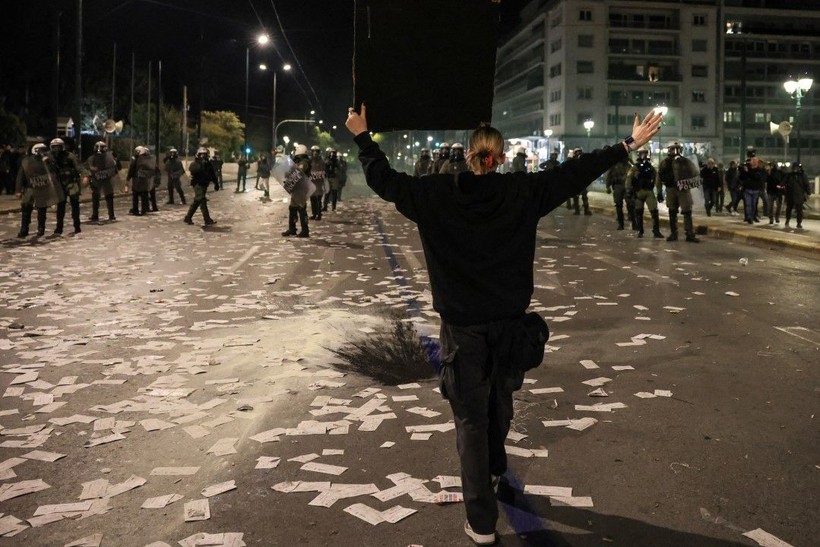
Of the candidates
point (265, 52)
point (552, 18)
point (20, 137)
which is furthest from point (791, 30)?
point (20, 137)

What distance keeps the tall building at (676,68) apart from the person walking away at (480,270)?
82113mm

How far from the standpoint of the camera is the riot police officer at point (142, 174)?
23141 millimetres

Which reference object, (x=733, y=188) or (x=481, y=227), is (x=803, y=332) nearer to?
(x=481, y=227)

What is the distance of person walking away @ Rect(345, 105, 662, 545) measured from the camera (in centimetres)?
360

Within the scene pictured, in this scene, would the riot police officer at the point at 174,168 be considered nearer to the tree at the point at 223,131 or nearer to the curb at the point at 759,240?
the curb at the point at 759,240

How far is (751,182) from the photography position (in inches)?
890

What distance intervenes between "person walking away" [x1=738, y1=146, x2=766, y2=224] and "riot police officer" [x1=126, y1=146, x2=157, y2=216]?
16.1 m

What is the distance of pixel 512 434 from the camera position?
514 centimetres

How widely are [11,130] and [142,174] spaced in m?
19.5

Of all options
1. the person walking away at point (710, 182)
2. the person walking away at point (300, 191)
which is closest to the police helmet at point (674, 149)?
the person walking away at point (300, 191)

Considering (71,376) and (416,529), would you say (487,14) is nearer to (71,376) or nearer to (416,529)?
(416,529)

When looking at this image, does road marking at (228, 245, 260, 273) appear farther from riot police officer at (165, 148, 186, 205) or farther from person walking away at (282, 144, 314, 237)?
riot police officer at (165, 148, 186, 205)

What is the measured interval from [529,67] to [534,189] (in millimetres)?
99213

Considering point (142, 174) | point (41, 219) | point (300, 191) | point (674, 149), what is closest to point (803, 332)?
point (674, 149)
